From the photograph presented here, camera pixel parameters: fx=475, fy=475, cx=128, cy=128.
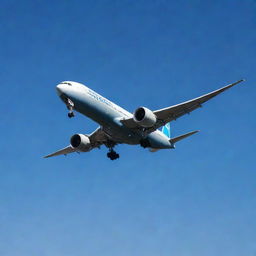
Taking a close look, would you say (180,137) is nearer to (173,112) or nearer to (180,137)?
(180,137)

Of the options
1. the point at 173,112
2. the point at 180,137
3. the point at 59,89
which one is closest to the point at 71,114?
the point at 59,89

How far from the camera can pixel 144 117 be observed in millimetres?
39625

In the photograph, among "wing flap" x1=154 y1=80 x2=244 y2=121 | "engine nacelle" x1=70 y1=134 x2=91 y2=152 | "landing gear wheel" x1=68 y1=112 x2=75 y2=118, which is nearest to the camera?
"landing gear wheel" x1=68 y1=112 x2=75 y2=118

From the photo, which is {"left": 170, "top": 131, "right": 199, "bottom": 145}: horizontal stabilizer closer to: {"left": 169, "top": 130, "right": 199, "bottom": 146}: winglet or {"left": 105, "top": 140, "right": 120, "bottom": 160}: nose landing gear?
{"left": 169, "top": 130, "right": 199, "bottom": 146}: winglet

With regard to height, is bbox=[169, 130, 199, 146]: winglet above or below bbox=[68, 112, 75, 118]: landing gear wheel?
A: above

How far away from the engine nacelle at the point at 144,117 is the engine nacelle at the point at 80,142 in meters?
7.17

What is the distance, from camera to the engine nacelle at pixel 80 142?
148ft

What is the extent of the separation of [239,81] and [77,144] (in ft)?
57.9

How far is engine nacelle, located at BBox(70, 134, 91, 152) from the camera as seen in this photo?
1778 inches

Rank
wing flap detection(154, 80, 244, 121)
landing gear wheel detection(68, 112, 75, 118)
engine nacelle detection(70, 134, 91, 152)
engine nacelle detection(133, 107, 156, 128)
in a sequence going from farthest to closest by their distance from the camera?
engine nacelle detection(70, 134, 91, 152)
engine nacelle detection(133, 107, 156, 128)
wing flap detection(154, 80, 244, 121)
landing gear wheel detection(68, 112, 75, 118)

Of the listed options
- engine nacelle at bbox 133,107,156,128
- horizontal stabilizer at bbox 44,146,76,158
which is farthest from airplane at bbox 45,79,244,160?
horizontal stabilizer at bbox 44,146,76,158

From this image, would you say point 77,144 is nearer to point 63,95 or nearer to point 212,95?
point 63,95

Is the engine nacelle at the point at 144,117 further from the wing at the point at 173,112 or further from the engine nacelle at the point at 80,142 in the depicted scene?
the engine nacelle at the point at 80,142

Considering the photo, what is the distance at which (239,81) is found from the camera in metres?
34.5
